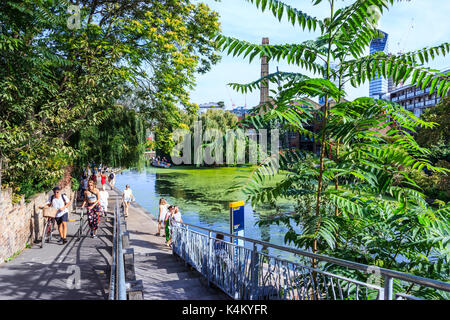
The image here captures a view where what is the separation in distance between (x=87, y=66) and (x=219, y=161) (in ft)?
27.5

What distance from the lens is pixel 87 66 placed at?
9.61 metres

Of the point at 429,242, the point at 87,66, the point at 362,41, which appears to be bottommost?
the point at 429,242

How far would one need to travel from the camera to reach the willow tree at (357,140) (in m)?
2.64

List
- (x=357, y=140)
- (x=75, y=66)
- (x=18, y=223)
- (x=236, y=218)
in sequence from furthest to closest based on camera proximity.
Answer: (x=75, y=66)
(x=236, y=218)
(x=18, y=223)
(x=357, y=140)

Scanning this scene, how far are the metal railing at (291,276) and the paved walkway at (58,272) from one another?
1895mm

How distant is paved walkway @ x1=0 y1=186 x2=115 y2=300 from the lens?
5336 millimetres

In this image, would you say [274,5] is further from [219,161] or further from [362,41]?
[219,161]

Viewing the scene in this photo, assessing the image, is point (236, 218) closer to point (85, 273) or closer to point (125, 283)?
point (85, 273)

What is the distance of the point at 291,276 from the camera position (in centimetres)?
348

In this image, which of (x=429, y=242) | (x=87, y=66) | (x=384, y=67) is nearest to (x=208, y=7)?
(x=87, y=66)

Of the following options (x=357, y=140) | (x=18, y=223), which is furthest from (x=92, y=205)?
(x=357, y=140)

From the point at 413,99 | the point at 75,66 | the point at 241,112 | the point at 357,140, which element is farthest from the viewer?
the point at 413,99

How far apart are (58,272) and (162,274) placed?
2.05 m

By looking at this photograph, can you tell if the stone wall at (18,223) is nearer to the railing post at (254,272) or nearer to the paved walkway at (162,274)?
the paved walkway at (162,274)
